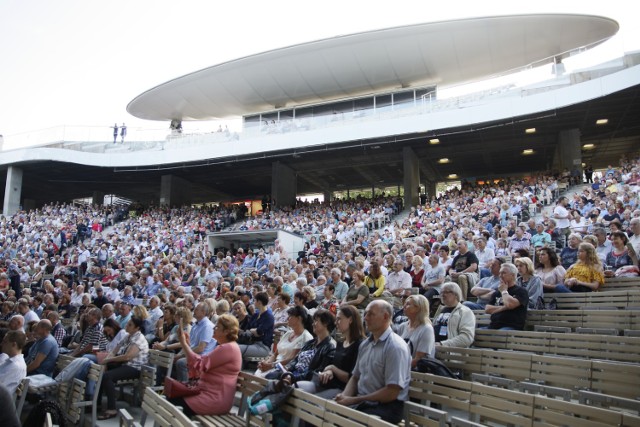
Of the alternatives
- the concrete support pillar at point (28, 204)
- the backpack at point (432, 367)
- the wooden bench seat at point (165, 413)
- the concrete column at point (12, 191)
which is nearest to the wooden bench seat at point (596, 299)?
the backpack at point (432, 367)

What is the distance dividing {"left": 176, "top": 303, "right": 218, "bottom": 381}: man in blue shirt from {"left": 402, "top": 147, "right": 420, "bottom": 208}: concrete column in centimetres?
1791

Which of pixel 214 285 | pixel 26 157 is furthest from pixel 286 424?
pixel 26 157

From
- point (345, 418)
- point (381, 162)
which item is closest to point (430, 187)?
point (381, 162)

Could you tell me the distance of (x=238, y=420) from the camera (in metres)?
4.10

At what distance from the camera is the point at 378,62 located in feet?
81.4

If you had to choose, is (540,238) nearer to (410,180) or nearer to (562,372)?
(562,372)

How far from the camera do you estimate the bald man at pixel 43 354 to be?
6.45 m

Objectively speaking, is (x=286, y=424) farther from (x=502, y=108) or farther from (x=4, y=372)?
(x=502, y=108)

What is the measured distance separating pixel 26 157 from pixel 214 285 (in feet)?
66.8

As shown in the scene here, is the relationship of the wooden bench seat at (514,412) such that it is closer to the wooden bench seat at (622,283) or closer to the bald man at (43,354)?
the wooden bench seat at (622,283)

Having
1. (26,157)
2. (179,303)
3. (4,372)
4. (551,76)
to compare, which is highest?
(551,76)

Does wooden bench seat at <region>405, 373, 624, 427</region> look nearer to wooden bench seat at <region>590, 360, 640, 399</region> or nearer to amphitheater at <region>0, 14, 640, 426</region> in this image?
wooden bench seat at <region>590, 360, 640, 399</region>

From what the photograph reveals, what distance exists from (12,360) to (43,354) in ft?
2.89

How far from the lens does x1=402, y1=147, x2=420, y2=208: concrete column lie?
77.5ft
